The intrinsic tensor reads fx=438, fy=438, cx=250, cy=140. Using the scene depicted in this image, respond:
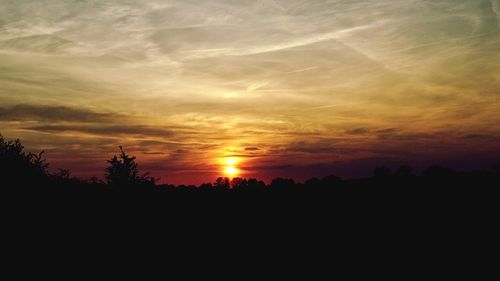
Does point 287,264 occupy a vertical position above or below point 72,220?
below

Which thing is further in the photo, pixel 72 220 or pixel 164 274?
pixel 72 220

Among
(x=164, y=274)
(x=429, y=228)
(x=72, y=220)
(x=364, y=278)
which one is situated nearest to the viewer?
(x=364, y=278)

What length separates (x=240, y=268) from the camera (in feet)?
63.8

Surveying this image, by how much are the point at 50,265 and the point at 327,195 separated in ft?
58.2

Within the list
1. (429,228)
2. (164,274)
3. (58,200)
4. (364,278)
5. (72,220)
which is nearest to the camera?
(364,278)

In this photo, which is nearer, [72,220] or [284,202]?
[72,220]

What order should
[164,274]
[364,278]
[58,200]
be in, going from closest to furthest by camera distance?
1. [364,278]
2. [164,274]
3. [58,200]

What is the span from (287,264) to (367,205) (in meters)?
8.65

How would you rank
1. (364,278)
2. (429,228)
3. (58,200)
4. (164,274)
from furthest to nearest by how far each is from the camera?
(58,200) → (429,228) → (164,274) → (364,278)

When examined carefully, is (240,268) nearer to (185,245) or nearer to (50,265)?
(185,245)

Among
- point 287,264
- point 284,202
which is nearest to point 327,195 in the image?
point 284,202

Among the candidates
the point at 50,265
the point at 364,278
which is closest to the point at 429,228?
the point at 364,278

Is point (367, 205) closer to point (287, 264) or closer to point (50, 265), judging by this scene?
point (287, 264)

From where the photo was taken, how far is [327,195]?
98.6 feet
